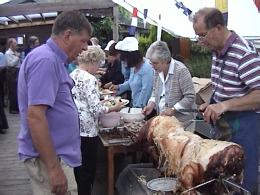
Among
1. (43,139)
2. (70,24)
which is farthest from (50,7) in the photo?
(43,139)

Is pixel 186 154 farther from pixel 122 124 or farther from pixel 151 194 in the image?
pixel 122 124

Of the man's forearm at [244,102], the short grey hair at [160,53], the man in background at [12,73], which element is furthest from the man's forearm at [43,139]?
the man in background at [12,73]

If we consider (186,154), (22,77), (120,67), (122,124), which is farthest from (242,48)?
(120,67)

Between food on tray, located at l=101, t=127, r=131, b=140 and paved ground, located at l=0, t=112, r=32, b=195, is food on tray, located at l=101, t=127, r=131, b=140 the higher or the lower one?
the higher one

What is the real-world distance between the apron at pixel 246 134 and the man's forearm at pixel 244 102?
3.9 inches

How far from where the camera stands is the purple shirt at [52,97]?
2.53 m

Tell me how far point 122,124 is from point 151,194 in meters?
1.89

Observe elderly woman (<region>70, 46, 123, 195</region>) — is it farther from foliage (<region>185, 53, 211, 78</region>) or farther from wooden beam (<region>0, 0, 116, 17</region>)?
wooden beam (<region>0, 0, 116, 17</region>)

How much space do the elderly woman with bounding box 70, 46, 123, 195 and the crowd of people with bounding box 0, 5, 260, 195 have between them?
0.01 m

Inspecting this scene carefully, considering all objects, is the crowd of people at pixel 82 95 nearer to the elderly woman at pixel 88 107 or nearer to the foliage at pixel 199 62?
the elderly woman at pixel 88 107

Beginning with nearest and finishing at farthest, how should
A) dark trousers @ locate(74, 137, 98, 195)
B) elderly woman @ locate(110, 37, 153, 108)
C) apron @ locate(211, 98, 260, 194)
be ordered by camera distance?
apron @ locate(211, 98, 260, 194) < dark trousers @ locate(74, 137, 98, 195) < elderly woman @ locate(110, 37, 153, 108)

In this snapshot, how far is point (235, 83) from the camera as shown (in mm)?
3115

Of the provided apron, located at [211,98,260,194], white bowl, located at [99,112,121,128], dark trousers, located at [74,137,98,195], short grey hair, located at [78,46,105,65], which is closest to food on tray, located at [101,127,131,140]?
white bowl, located at [99,112,121,128]

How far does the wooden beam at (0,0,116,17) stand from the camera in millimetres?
12344
